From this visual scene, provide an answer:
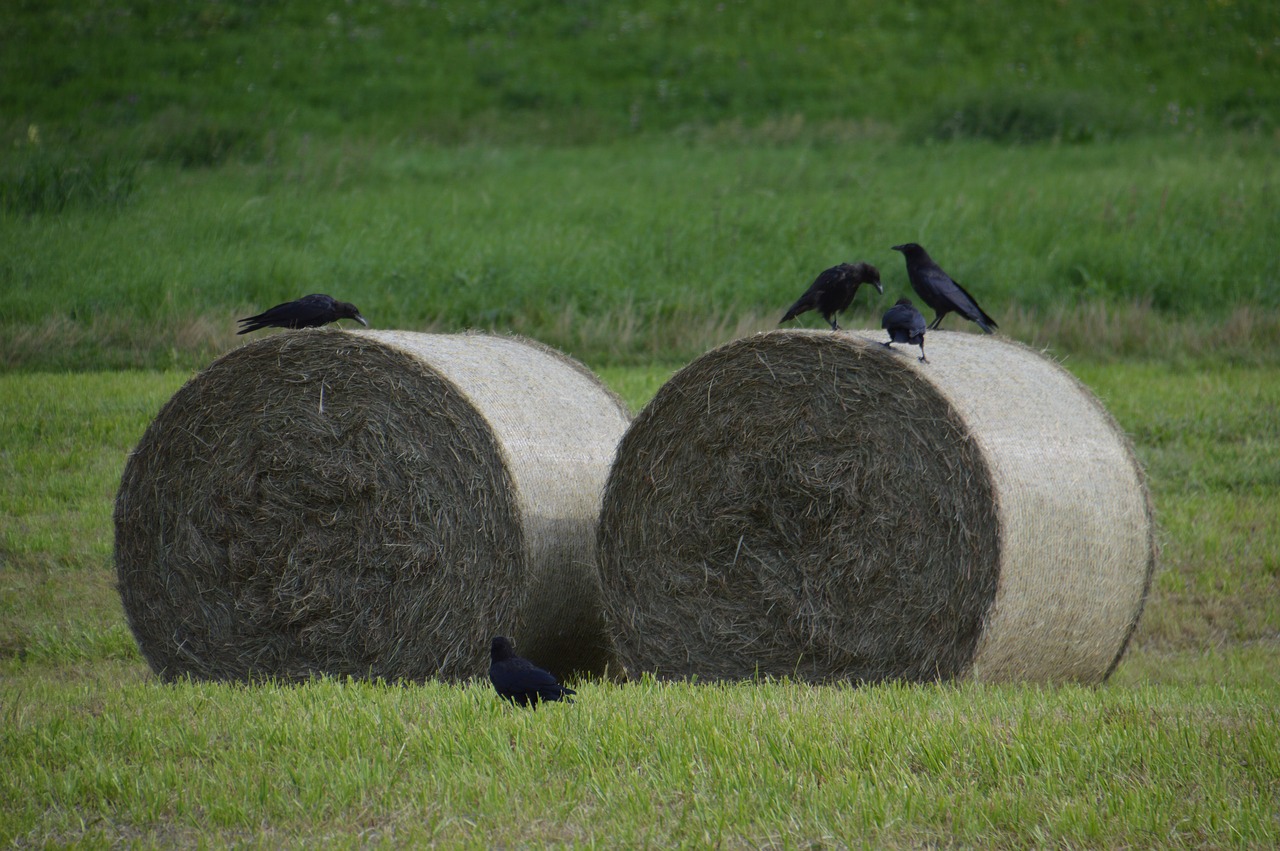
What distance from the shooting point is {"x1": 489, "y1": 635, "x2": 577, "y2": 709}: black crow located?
5727 millimetres

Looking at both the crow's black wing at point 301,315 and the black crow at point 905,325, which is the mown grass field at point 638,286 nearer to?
the black crow at point 905,325

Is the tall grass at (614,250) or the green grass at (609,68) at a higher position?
the green grass at (609,68)

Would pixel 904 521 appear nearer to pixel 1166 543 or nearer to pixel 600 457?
pixel 600 457

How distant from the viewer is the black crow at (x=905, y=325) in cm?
665

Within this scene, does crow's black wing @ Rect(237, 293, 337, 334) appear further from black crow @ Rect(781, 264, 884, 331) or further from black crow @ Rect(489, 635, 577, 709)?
black crow @ Rect(489, 635, 577, 709)

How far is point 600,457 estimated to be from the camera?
779 centimetres

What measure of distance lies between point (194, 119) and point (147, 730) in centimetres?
1862

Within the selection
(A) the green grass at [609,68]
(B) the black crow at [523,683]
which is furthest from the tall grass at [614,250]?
(B) the black crow at [523,683]

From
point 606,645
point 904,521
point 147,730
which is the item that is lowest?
point 606,645

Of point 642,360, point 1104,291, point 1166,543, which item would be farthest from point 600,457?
point 1104,291

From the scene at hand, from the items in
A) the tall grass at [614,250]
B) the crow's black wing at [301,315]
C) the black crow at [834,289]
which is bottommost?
the tall grass at [614,250]

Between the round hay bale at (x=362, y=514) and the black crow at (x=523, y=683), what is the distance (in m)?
1.26

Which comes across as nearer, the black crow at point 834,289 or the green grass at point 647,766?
the green grass at point 647,766

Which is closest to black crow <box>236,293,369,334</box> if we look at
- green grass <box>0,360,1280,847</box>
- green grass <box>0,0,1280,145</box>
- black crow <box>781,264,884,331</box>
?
green grass <box>0,360,1280,847</box>
